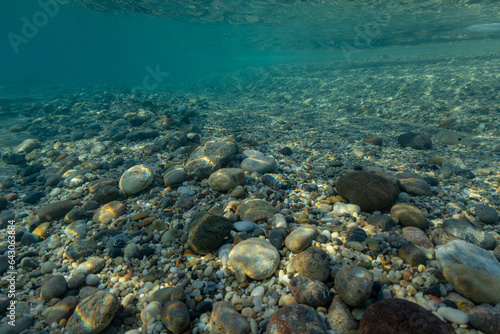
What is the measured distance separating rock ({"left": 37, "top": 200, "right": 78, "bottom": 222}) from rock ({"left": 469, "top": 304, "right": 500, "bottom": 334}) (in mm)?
6179

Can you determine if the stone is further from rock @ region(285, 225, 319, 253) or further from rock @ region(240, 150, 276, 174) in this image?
rock @ region(240, 150, 276, 174)

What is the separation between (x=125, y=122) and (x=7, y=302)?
9.88 meters

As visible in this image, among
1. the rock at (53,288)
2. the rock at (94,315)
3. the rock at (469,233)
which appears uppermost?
the rock at (469,233)

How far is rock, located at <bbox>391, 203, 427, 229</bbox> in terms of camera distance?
305cm

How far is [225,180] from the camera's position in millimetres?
4332

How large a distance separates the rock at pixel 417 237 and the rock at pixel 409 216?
0.48 feet

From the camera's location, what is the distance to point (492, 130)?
7.29 metres

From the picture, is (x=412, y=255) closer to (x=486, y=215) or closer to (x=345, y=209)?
(x=345, y=209)

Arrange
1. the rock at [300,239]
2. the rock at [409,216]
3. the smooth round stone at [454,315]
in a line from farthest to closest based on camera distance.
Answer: the rock at [409,216] → the rock at [300,239] → the smooth round stone at [454,315]

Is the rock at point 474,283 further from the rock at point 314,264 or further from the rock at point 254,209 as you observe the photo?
the rock at point 254,209

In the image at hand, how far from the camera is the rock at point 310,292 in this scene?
2059mm

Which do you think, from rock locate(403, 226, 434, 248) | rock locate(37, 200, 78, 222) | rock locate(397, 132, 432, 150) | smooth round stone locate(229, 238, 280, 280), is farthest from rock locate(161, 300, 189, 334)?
rock locate(397, 132, 432, 150)

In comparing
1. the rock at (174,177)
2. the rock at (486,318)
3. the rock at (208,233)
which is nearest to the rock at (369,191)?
the rock at (486,318)

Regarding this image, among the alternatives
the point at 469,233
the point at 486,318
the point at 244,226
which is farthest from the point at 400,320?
the point at 469,233
